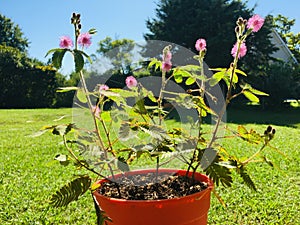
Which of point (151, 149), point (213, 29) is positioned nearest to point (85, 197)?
point (151, 149)

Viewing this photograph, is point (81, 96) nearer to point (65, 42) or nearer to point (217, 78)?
point (65, 42)

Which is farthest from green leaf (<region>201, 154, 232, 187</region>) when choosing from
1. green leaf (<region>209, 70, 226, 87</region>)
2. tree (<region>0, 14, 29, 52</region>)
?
tree (<region>0, 14, 29, 52</region>)

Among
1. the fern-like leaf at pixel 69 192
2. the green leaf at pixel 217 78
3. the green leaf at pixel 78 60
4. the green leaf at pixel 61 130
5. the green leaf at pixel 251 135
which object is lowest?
the fern-like leaf at pixel 69 192

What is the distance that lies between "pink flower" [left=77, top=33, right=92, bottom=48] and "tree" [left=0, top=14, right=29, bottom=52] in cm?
2614

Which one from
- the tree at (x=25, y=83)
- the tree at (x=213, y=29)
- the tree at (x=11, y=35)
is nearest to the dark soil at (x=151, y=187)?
the tree at (x=213, y=29)

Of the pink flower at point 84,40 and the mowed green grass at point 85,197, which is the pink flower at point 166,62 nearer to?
A: the pink flower at point 84,40

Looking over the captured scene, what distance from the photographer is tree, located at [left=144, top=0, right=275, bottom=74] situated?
10.1 meters

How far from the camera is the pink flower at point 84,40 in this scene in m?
0.83

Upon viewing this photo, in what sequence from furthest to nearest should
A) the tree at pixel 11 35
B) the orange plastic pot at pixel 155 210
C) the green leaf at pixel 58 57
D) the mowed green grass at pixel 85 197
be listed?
the tree at pixel 11 35 < the mowed green grass at pixel 85 197 < the orange plastic pot at pixel 155 210 < the green leaf at pixel 58 57

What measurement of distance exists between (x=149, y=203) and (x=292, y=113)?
945 centimetres

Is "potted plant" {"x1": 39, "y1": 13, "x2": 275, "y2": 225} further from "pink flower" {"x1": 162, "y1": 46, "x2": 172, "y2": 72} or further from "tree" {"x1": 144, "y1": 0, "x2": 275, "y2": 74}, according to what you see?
"tree" {"x1": 144, "y1": 0, "x2": 275, "y2": 74}

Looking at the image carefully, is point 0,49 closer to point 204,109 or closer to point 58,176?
point 58,176

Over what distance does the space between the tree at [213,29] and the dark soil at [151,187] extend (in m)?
9.26

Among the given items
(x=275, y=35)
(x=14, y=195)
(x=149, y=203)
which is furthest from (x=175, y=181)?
(x=275, y=35)
